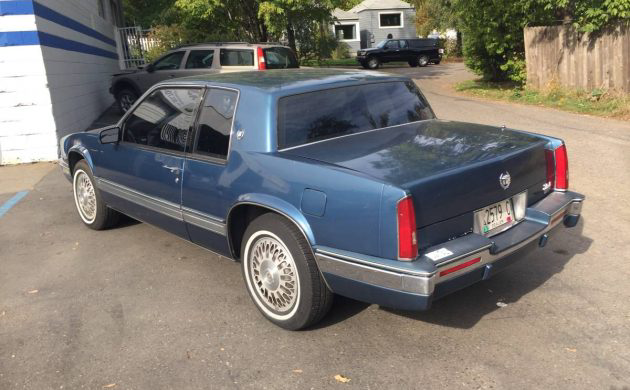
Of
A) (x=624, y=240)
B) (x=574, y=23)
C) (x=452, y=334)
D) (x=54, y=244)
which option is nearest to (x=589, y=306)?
(x=452, y=334)

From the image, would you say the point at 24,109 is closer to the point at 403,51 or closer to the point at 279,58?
the point at 279,58

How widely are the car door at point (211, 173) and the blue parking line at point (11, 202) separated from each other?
11.8 ft

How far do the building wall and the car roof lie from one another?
4020 cm

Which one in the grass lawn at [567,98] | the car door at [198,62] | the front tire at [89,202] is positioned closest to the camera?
the front tire at [89,202]

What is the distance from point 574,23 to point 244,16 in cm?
1260

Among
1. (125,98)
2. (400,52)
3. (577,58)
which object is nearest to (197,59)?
(125,98)

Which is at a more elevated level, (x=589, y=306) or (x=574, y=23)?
(x=574, y=23)

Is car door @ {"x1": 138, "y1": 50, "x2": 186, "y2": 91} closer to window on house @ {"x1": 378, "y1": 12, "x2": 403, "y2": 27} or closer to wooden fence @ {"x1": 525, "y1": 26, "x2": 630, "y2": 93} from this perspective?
wooden fence @ {"x1": 525, "y1": 26, "x2": 630, "y2": 93}

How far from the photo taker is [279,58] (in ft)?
41.8

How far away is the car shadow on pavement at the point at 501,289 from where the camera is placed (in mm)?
3668

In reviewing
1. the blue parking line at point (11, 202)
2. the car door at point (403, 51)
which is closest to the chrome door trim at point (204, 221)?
the blue parking line at point (11, 202)

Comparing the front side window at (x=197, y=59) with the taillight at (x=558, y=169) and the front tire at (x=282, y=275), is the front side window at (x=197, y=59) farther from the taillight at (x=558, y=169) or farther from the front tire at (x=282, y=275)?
the taillight at (x=558, y=169)

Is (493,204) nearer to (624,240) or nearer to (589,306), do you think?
(589,306)

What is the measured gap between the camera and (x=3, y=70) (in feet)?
29.8
